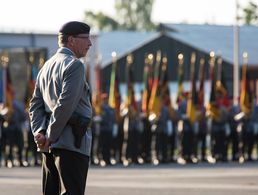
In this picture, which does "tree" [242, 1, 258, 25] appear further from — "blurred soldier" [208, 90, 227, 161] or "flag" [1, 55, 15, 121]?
"flag" [1, 55, 15, 121]

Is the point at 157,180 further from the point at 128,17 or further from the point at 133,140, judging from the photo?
the point at 128,17

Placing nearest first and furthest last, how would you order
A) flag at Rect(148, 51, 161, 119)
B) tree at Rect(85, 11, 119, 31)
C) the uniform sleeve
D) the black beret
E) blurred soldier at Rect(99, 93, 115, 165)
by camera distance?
1. the uniform sleeve
2. the black beret
3. blurred soldier at Rect(99, 93, 115, 165)
4. flag at Rect(148, 51, 161, 119)
5. tree at Rect(85, 11, 119, 31)

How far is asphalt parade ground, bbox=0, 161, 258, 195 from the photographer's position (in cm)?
1378

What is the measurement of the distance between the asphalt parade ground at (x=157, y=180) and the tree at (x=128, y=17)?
70476mm

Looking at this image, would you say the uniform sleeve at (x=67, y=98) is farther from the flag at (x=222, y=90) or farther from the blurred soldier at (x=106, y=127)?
the flag at (x=222, y=90)

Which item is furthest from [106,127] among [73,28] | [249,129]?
[73,28]

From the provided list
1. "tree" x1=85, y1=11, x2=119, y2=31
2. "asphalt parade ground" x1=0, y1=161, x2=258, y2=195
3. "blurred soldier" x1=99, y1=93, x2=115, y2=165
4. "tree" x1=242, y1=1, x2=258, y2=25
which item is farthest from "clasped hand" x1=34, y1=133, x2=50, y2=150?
"tree" x1=85, y1=11, x2=119, y2=31

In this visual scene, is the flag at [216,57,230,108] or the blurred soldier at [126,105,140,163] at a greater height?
the flag at [216,57,230,108]

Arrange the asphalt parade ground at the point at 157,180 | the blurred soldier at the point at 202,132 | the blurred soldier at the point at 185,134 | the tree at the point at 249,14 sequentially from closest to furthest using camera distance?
the asphalt parade ground at the point at 157,180 < the blurred soldier at the point at 185,134 < the blurred soldier at the point at 202,132 < the tree at the point at 249,14

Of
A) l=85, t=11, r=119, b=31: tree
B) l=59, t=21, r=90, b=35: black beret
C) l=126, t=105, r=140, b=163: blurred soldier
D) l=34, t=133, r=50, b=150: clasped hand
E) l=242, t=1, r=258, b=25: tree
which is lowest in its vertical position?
l=85, t=11, r=119, b=31: tree

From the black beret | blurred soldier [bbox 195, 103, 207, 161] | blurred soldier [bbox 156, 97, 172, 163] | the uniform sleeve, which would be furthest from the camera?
blurred soldier [bbox 195, 103, 207, 161]

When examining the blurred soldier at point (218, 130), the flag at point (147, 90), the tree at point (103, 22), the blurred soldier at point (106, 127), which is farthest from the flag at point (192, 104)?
the tree at point (103, 22)

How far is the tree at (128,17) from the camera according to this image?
9188 cm

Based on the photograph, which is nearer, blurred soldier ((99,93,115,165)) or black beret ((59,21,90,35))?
black beret ((59,21,90,35))
